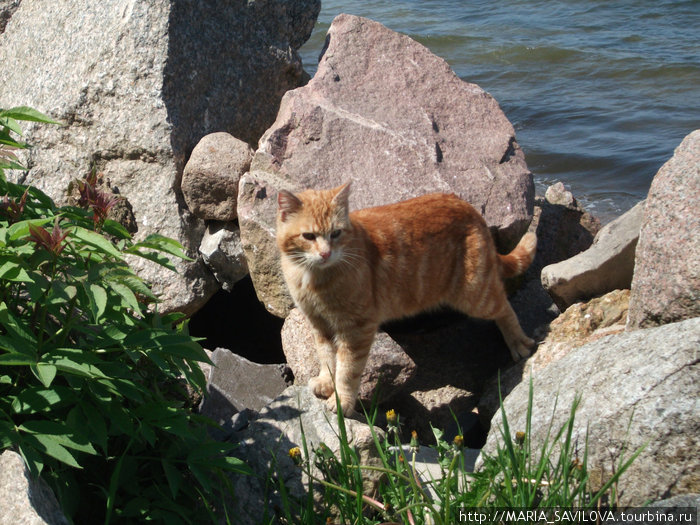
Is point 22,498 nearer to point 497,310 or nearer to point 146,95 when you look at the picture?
point 497,310

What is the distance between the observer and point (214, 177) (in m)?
4.66

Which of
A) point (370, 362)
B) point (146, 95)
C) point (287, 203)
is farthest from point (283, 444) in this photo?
point (146, 95)

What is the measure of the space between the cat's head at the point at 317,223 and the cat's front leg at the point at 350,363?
432 millimetres

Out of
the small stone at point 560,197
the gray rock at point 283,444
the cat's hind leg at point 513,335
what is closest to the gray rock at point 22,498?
the gray rock at point 283,444

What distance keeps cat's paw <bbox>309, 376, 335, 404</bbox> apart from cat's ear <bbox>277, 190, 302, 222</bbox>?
3.06 ft

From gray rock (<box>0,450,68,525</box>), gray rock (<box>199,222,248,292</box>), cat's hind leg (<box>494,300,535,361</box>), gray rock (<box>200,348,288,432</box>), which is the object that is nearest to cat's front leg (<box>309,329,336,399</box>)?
gray rock (<box>200,348,288,432</box>)

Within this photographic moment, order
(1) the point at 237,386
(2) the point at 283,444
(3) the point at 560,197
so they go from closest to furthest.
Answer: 1. (2) the point at 283,444
2. (1) the point at 237,386
3. (3) the point at 560,197

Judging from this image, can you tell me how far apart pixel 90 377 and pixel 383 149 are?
2.99 meters

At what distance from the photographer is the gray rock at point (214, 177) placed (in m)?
4.66

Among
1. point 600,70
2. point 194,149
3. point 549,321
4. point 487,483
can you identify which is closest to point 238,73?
point 194,149

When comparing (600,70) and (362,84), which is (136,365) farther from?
(600,70)

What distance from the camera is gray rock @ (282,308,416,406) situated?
4215 mm

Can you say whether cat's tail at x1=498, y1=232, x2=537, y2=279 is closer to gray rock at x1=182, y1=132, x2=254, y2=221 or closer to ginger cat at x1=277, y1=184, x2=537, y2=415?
ginger cat at x1=277, y1=184, x2=537, y2=415

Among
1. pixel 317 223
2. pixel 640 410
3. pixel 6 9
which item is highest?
pixel 6 9
